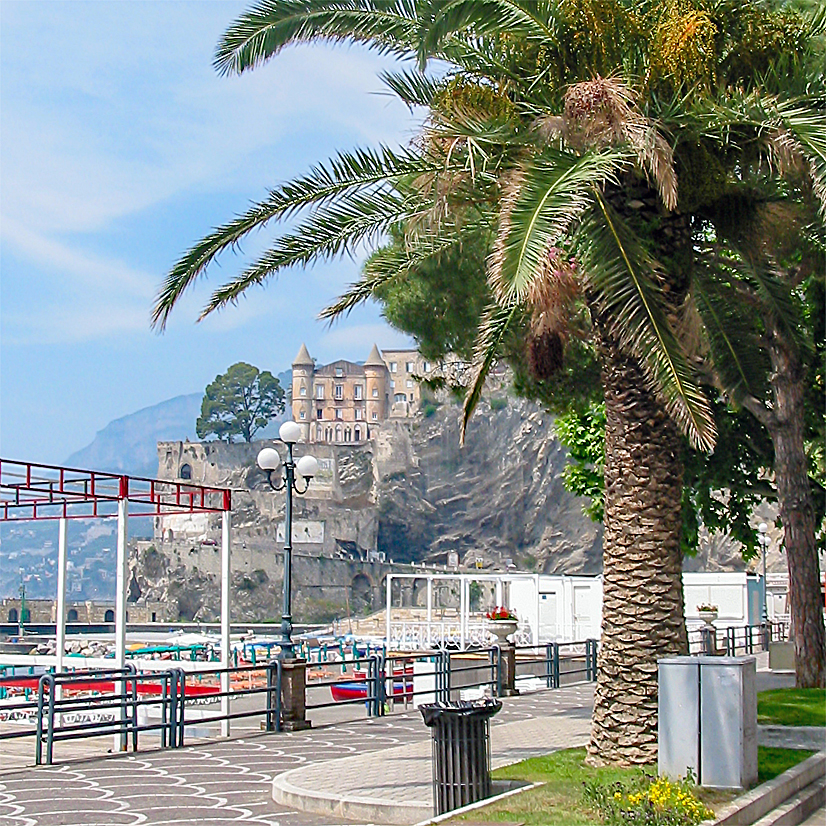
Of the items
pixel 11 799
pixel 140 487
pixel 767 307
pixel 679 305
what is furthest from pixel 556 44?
pixel 140 487

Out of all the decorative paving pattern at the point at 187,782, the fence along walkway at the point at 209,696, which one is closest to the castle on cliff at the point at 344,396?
the fence along walkway at the point at 209,696

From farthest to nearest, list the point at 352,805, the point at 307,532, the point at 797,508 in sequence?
the point at 307,532
the point at 797,508
the point at 352,805

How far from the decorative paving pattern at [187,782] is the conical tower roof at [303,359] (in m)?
161

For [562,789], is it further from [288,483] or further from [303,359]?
[303,359]

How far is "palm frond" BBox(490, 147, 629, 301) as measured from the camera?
30.0 ft

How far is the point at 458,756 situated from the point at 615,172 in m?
5.54

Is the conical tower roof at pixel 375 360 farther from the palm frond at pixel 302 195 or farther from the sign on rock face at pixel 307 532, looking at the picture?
the palm frond at pixel 302 195

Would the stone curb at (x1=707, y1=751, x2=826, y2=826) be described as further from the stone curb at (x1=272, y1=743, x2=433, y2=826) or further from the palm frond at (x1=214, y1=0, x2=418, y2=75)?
the palm frond at (x1=214, y1=0, x2=418, y2=75)

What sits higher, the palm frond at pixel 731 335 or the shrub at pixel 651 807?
the palm frond at pixel 731 335

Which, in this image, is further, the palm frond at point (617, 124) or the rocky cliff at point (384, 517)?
the rocky cliff at point (384, 517)

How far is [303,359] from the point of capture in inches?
7028

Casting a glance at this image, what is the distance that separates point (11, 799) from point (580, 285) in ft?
24.7

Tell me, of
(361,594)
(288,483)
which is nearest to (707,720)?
(288,483)

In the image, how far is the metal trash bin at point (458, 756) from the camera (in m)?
9.55
